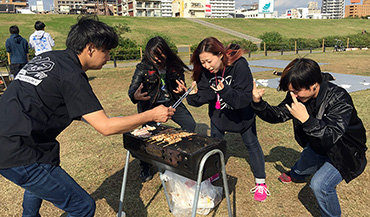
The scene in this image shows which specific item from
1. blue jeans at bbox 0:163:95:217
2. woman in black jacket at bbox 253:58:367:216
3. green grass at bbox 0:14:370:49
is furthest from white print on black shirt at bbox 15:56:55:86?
green grass at bbox 0:14:370:49

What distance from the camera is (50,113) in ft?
5.92

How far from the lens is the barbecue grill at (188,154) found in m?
2.06

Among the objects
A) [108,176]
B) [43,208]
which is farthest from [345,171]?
[43,208]

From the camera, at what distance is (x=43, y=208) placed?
320cm

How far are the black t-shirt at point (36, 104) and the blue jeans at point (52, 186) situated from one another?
73mm

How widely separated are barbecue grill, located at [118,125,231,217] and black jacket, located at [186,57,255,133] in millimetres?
617

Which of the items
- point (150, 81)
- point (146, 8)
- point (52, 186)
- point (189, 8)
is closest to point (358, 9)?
point (189, 8)

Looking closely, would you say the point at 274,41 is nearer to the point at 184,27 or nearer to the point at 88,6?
the point at 184,27

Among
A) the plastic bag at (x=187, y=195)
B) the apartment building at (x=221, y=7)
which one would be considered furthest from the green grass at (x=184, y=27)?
the apartment building at (x=221, y=7)

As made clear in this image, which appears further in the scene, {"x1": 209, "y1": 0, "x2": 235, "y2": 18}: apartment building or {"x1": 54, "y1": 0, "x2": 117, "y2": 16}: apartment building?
{"x1": 209, "y1": 0, "x2": 235, "y2": 18}: apartment building

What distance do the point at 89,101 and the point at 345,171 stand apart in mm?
2227

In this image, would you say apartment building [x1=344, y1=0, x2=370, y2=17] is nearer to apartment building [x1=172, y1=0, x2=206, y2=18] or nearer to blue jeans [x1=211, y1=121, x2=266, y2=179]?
apartment building [x1=172, y1=0, x2=206, y2=18]

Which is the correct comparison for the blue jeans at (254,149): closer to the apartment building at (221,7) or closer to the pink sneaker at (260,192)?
the pink sneaker at (260,192)

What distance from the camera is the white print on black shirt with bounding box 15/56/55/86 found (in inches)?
69.0
